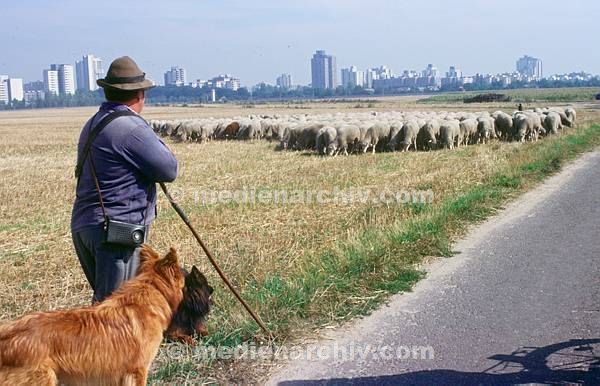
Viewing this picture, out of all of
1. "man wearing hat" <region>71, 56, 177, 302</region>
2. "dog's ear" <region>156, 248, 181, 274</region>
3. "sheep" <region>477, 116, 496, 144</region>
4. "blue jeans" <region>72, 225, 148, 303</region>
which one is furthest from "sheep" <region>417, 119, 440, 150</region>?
"dog's ear" <region>156, 248, 181, 274</region>

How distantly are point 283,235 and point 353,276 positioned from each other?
2.96 m

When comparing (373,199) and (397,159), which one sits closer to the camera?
(373,199)

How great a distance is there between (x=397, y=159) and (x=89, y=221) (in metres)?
18.0

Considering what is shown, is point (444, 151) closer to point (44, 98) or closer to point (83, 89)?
point (83, 89)

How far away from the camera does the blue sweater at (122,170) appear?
466 centimetres

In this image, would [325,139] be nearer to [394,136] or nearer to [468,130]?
[394,136]

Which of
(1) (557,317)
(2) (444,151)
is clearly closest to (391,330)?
(1) (557,317)

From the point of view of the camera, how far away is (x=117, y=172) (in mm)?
4738

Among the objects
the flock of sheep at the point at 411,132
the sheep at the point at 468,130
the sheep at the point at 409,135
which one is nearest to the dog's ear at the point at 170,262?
the flock of sheep at the point at 411,132

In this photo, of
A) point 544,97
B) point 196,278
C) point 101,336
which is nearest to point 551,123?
point 196,278

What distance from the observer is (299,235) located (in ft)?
34.3

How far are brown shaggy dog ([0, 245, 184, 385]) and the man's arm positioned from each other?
52cm

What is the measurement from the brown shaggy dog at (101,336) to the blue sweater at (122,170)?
462 millimetres

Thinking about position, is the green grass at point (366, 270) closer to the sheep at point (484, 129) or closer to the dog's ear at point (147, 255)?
the dog's ear at point (147, 255)
